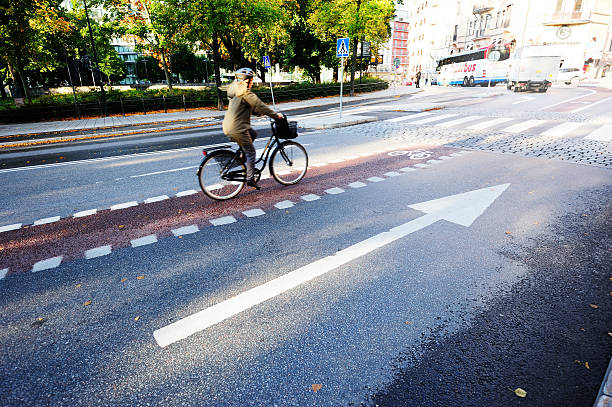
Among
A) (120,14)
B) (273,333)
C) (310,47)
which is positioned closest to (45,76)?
(120,14)

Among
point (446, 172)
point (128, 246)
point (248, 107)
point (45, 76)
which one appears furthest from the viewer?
point (45, 76)

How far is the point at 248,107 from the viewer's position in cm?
Answer: 590

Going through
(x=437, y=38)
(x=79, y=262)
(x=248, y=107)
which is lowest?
(x=79, y=262)

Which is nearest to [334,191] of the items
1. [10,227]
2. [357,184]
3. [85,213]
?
[357,184]

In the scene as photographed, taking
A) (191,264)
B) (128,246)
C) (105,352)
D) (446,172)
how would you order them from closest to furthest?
(105,352), (191,264), (128,246), (446,172)

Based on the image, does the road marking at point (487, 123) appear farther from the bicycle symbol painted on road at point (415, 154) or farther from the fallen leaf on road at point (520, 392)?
the fallen leaf on road at point (520, 392)

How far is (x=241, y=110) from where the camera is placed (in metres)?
5.86

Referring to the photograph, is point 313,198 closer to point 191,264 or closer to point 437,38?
point 191,264

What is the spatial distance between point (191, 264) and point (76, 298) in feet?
3.75

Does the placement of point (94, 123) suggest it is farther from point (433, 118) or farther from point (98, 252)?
point (433, 118)

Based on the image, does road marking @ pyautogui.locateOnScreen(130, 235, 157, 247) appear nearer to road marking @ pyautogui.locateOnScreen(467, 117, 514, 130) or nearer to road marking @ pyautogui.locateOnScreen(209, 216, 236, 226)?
road marking @ pyautogui.locateOnScreen(209, 216, 236, 226)

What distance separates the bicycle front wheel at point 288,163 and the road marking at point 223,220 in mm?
1636

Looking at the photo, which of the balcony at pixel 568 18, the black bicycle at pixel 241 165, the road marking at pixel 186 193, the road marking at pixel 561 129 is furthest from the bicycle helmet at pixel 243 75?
the balcony at pixel 568 18

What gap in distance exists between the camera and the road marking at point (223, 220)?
5.23 m
